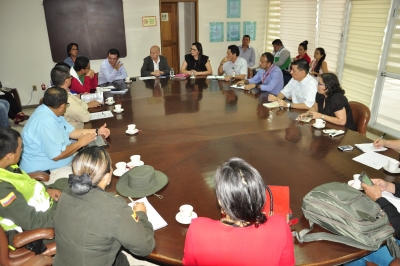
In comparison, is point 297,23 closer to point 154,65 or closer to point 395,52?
point 395,52

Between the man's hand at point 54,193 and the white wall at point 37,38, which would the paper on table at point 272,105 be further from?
the white wall at point 37,38

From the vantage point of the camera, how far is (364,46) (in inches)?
199

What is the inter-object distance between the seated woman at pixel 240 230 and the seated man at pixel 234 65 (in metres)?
3.82

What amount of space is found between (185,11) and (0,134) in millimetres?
6524

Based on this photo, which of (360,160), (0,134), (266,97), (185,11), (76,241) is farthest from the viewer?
(185,11)

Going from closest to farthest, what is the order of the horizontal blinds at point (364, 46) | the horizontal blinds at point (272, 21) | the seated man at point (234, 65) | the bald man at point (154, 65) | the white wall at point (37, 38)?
the horizontal blinds at point (364, 46), the seated man at point (234, 65), the bald man at point (154, 65), the white wall at point (37, 38), the horizontal blinds at point (272, 21)

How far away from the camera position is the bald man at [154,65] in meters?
5.05

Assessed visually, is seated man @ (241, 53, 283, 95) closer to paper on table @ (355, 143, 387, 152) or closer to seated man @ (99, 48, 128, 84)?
paper on table @ (355, 143, 387, 152)

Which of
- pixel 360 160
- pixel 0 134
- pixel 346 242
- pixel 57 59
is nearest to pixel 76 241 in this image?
pixel 0 134

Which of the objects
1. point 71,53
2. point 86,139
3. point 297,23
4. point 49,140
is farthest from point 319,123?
point 297,23

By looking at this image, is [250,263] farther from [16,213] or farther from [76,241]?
[16,213]

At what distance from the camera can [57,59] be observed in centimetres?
597

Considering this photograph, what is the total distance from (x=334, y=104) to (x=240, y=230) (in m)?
2.17

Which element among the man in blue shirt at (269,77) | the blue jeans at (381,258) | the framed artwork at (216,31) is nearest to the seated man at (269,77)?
the man in blue shirt at (269,77)
